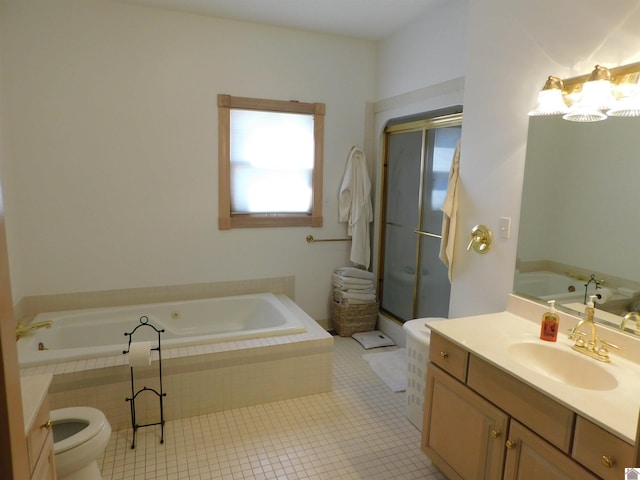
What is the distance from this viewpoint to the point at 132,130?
3225 mm

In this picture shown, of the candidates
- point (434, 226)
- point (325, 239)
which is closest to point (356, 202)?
point (325, 239)

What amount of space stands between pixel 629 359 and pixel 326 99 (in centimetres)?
302

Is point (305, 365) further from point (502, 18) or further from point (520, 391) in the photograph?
point (502, 18)

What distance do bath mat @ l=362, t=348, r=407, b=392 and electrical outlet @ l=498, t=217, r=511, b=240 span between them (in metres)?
1.37

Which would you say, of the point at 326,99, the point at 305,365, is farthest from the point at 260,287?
the point at 326,99

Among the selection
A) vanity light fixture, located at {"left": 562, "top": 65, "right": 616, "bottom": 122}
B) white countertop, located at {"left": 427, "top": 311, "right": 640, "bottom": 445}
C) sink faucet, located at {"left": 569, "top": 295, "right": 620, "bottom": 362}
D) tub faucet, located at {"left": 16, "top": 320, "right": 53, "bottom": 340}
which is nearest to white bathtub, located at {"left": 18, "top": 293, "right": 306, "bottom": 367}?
tub faucet, located at {"left": 16, "top": 320, "right": 53, "bottom": 340}

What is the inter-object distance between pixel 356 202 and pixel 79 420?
2.73 metres

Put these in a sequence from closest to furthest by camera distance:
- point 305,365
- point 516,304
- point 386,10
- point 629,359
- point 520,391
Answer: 1. point 520,391
2. point 629,359
3. point 516,304
4. point 305,365
5. point 386,10

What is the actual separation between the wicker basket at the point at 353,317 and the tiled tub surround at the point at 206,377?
91 cm

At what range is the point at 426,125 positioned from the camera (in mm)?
3324

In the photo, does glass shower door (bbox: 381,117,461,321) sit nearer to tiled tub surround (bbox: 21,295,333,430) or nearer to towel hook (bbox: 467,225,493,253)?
towel hook (bbox: 467,225,493,253)

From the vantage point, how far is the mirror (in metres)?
1.66

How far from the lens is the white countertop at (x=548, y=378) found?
49.3 inches

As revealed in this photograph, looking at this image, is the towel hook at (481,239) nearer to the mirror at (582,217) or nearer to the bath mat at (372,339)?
the mirror at (582,217)
